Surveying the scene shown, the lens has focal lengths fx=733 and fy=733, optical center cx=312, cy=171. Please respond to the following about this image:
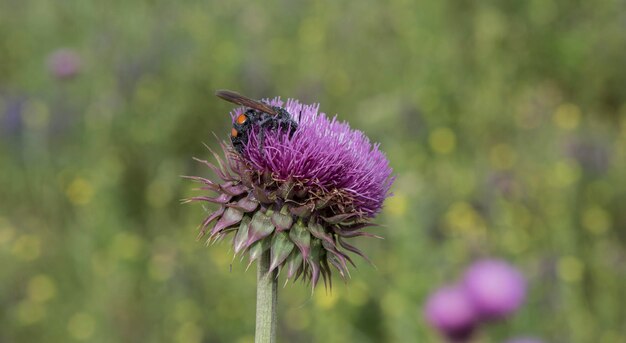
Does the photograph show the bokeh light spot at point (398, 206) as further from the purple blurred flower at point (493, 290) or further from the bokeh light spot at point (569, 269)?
the purple blurred flower at point (493, 290)

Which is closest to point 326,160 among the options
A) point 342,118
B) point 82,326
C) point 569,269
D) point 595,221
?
point 569,269

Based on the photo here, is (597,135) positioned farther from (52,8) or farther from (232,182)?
(52,8)

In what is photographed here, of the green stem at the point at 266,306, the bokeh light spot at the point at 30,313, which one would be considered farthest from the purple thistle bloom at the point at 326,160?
the bokeh light spot at the point at 30,313

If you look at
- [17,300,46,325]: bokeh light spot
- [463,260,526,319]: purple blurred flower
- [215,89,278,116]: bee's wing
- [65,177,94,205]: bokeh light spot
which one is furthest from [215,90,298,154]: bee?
[65,177,94,205]: bokeh light spot

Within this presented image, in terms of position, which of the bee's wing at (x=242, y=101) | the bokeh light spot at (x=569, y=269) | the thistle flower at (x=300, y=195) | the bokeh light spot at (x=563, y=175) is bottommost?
the thistle flower at (x=300, y=195)

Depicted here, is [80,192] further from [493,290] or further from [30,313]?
[493,290]

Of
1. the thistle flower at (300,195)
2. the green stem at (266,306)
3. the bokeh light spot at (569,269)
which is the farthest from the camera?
the bokeh light spot at (569,269)

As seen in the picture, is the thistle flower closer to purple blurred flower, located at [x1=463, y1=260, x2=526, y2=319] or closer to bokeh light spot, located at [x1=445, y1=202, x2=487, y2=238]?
purple blurred flower, located at [x1=463, y1=260, x2=526, y2=319]
